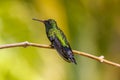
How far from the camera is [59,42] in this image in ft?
4.57

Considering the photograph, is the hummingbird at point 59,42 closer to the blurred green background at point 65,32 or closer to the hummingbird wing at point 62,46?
the hummingbird wing at point 62,46

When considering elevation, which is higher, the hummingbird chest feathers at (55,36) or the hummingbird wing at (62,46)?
the hummingbird chest feathers at (55,36)

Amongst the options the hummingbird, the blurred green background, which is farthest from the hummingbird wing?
the blurred green background

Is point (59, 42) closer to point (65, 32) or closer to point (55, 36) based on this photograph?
point (55, 36)

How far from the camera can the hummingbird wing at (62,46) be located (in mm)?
1275

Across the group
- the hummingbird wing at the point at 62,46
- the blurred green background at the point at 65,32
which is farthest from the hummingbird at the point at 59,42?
the blurred green background at the point at 65,32

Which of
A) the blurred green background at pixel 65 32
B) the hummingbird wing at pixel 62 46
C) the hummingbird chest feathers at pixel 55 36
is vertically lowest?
the hummingbird wing at pixel 62 46

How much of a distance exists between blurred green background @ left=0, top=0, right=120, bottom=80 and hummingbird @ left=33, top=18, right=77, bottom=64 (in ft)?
3.39

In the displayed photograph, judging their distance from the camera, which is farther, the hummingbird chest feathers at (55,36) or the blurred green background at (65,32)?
the blurred green background at (65,32)

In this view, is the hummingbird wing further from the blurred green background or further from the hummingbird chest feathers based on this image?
the blurred green background

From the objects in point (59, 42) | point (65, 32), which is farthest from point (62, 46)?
point (65, 32)

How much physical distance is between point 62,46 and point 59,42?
0.18ft

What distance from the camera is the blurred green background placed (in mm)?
2600

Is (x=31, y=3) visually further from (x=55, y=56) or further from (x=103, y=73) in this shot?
(x=103, y=73)
